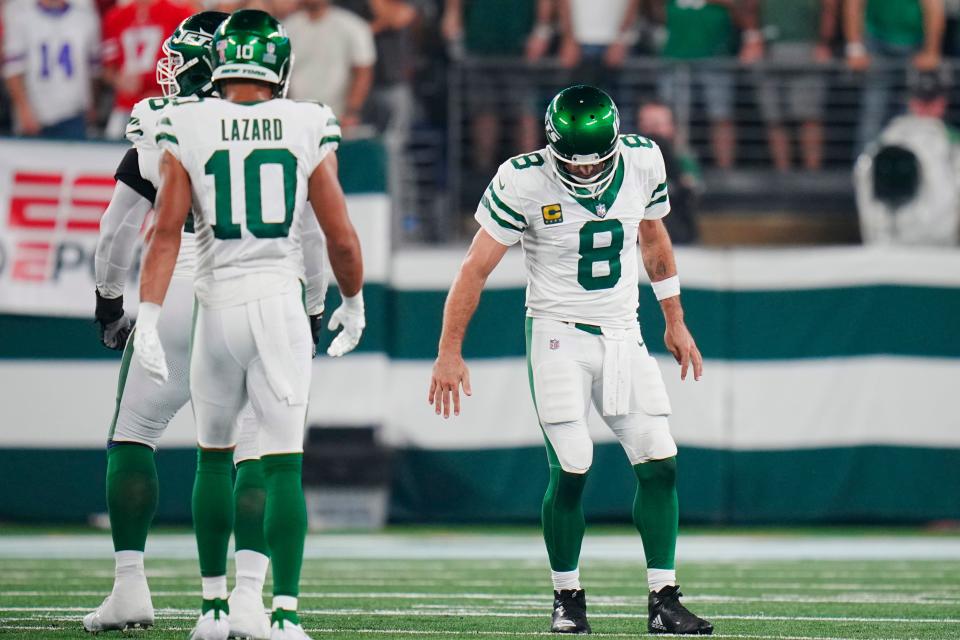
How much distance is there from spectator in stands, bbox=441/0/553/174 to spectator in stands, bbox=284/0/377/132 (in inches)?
38.9

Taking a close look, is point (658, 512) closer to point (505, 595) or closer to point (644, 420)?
point (644, 420)

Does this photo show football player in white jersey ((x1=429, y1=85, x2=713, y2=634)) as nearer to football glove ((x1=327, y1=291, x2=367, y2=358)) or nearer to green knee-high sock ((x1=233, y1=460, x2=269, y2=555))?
football glove ((x1=327, y1=291, x2=367, y2=358))

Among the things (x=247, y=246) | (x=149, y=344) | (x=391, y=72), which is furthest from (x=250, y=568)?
(x=391, y=72)

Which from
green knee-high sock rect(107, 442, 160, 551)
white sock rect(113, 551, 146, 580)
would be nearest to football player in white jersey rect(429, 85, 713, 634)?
green knee-high sock rect(107, 442, 160, 551)

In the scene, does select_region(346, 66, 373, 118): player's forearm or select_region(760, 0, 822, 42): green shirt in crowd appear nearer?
select_region(346, 66, 373, 118): player's forearm

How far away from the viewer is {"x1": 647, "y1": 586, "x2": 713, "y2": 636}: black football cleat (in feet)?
16.0

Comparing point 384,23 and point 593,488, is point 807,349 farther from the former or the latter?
point 384,23

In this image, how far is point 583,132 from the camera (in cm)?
493

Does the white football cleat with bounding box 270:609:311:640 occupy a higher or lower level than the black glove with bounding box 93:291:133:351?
lower

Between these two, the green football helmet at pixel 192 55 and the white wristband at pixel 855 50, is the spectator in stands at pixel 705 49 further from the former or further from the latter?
the green football helmet at pixel 192 55

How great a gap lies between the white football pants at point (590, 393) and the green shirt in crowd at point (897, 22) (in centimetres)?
694

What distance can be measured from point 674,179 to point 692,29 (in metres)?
1.71

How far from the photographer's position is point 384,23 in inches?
432

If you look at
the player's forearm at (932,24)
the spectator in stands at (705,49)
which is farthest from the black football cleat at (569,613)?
the player's forearm at (932,24)
